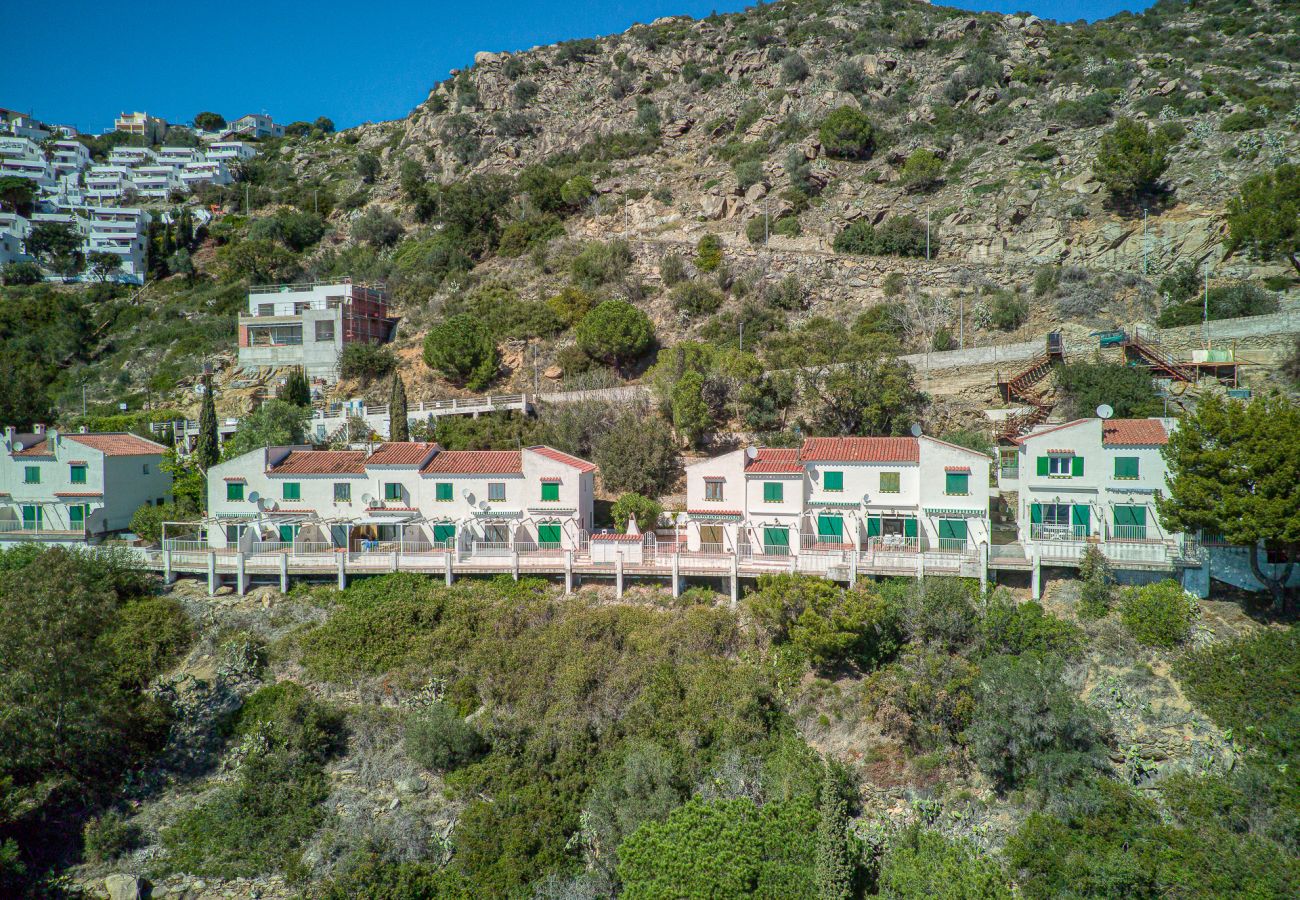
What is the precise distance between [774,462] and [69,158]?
132707 mm

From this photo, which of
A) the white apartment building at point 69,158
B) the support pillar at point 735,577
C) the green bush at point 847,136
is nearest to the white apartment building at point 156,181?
the white apartment building at point 69,158

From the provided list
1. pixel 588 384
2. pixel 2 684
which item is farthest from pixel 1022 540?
pixel 2 684

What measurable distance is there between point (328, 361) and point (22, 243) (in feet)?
188

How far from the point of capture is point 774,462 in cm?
2719

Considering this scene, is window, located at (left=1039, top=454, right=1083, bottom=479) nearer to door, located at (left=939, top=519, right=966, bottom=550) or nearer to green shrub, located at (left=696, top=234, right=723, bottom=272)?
door, located at (left=939, top=519, right=966, bottom=550)

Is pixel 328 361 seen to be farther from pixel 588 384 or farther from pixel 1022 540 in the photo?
pixel 1022 540

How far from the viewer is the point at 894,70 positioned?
76500 millimetres

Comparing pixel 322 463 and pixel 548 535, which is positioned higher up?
pixel 322 463

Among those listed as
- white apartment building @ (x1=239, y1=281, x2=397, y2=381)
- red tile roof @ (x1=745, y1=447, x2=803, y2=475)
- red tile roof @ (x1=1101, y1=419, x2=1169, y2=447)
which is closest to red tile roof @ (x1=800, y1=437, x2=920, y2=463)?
red tile roof @ (x1=745, y1=447, x2=803, y2=475)

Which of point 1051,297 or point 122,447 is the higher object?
point 1051,297

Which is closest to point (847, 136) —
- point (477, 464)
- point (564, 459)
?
point (564, 459)

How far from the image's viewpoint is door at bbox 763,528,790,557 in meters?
26.1

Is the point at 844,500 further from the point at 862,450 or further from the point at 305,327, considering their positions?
the point at 305,327

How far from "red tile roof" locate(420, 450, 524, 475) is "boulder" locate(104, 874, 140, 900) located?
1517 centimetres
